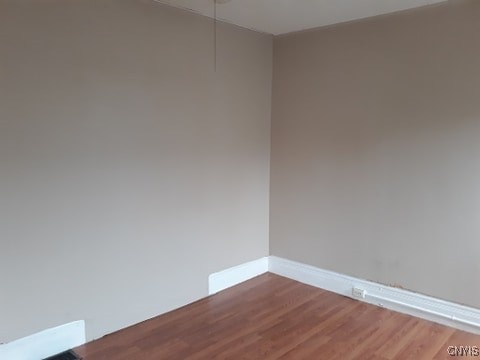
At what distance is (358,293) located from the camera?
336 centimetres

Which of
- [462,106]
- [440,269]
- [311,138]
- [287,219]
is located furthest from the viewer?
[287,219]

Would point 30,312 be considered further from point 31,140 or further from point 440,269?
point 440,269

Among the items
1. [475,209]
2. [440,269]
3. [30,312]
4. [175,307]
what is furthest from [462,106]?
[30,312]

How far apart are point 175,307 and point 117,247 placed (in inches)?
28.6

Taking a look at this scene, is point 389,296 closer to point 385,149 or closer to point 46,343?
point 385,149

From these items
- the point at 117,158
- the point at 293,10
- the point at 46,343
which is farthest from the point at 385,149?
the point at 46,343

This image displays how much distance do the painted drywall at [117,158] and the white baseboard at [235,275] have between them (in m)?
0.07

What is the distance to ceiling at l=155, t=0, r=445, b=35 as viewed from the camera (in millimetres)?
A: 2842

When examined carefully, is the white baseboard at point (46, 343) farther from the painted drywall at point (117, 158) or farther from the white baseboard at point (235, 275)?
the white baseboard at point (235, 275)

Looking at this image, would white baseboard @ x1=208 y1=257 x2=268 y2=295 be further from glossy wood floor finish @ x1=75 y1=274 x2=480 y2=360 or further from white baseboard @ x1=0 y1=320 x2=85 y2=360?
white baseboard @ x1=0 y1=320 x2=85 y2=360

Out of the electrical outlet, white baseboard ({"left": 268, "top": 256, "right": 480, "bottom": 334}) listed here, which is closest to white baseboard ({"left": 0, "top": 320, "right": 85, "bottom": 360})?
white baseboard ({"left": 268, "top": 256, "right": 480, "bottom": 334})

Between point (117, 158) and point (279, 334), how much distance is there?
1.61 m

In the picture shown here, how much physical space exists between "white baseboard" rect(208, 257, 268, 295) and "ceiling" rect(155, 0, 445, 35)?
2086 mm

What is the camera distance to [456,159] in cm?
282
